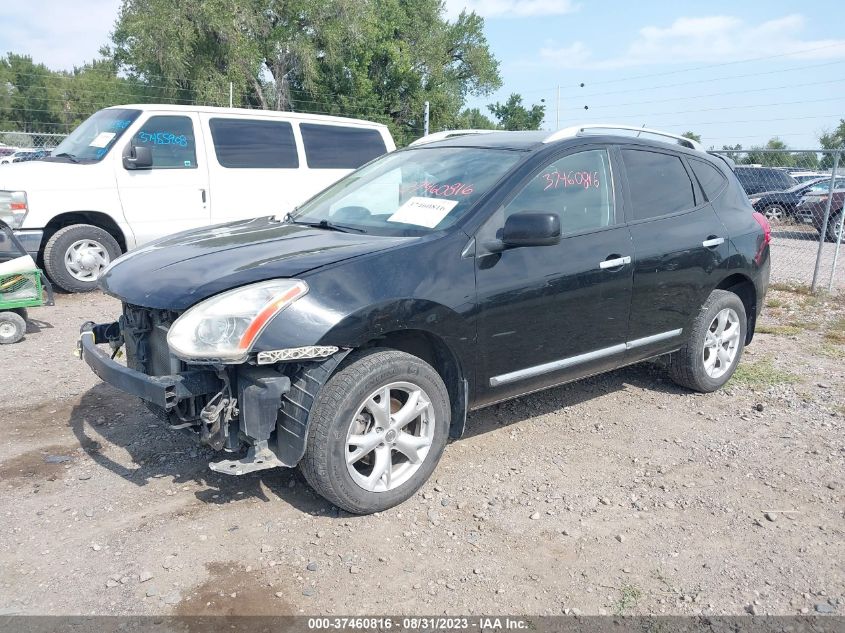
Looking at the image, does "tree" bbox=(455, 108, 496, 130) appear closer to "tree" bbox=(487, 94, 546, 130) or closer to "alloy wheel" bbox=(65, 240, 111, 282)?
"tree" bbox=(487, 94, 546, 130)

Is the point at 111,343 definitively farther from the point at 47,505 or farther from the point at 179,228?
the point at 179,228

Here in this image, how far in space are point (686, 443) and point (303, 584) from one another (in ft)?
8.55

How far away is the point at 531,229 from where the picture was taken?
3.57 m

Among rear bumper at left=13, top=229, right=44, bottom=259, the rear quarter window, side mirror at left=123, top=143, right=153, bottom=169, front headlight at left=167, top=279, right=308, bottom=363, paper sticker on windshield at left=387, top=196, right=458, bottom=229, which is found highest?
side mirror at left=123, top=143, right=153, bottom=169

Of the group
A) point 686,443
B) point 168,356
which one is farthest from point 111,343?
point 686,443

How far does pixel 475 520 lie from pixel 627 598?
82 cm

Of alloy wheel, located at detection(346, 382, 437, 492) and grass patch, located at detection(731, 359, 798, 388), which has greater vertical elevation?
alloy wheel, located at detection(346, 382, 437, 492)

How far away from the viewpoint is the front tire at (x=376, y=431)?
319 centimetres

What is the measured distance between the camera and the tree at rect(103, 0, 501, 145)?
26.9 m

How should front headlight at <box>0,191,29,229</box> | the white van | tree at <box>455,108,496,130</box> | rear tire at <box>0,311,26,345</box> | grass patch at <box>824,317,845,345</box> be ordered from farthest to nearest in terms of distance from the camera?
tree at <box>455,108,496,130</box>
the white van
front headlight at <box>0,191,29,229</box>
grass patch at <box>824,317,845,345</box>
rear tire at <box>0,311,26,345</box>

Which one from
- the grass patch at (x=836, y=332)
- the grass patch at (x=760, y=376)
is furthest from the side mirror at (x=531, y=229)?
the grass patch at (x=836, y=332)

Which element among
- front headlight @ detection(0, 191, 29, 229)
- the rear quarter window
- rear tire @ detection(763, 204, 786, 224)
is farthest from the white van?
rear tire @ detection(763, 204, 786, 224)

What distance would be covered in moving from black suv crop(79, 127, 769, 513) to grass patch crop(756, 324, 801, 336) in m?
2.54

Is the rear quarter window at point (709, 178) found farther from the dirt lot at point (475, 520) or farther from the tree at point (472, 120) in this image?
the tree at point (472, 120)
